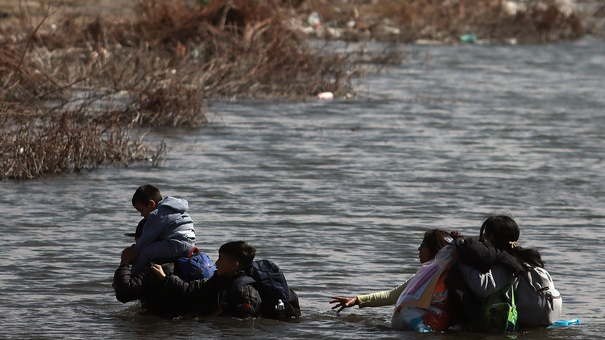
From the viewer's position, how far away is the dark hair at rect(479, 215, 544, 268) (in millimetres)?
8148

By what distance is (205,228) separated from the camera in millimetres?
12047

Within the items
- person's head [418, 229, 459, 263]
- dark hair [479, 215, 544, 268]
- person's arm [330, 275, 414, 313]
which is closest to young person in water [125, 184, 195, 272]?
person's arm [330, 275, 414, 313]

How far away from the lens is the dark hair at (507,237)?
8.15 metres

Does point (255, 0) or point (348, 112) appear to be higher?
point (255, 0)

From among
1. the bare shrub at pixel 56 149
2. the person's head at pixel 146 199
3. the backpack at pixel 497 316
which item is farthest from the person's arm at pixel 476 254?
the bare shrub at pixel 56 149

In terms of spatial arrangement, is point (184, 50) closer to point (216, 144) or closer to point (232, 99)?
point (232, 99)

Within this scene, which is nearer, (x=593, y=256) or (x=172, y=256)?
(x=172, y=256)

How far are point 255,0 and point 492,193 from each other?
42.9 feet

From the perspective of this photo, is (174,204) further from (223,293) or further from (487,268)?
(487,268)

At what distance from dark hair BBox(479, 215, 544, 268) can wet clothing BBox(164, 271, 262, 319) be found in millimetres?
1418

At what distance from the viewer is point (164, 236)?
8.67 m

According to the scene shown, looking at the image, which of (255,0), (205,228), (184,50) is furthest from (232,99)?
(205,228)

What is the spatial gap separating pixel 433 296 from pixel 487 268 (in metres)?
0.38

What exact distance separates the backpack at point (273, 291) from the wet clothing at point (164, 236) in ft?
1.56
